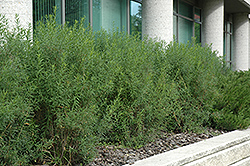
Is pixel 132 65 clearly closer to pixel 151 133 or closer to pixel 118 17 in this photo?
pixel 151 133

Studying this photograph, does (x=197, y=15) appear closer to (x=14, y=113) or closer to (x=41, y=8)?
(x=41, y=8)

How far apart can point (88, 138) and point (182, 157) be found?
58.3 inches

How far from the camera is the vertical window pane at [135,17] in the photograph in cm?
1004

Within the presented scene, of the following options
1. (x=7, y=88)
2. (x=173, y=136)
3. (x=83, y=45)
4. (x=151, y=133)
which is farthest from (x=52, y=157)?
(x=173, y=136)

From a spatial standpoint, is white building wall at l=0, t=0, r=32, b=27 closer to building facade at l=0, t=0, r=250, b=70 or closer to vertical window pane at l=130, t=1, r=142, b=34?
building facade at l=0, t=0, r=250, b=70

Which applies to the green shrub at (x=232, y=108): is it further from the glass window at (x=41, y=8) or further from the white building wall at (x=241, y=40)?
the white building wall at (x=241, y=40)

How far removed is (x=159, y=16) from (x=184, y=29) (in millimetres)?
6617

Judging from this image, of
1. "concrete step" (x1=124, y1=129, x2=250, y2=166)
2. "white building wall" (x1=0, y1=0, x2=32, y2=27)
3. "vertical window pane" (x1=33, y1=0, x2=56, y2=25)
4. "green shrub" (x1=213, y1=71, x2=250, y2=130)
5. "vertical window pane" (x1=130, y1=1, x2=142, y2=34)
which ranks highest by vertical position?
"vertical window pane" (x1=130, y1=1, x2=142, y2=34)

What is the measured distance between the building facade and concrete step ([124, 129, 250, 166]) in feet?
10.1

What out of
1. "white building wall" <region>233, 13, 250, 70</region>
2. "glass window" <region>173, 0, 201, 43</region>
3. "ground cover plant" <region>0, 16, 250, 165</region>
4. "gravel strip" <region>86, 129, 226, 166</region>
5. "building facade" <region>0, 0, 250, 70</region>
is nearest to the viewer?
"ground cover plant" <region>0, 16, 250, 165</region>

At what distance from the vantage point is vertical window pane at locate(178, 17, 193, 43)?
14.1 meters

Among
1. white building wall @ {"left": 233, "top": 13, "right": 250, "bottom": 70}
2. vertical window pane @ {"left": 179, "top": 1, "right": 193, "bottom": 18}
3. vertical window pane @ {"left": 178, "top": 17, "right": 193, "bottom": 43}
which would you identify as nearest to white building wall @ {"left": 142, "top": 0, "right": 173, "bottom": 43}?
vertical window pane @ {"left": 178, "top": 17, "right": 193, "bottom": 43}

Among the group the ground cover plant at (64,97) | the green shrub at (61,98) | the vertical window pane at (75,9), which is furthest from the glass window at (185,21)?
the green shrub at (61,98)

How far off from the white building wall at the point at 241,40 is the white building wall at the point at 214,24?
6.86 m
